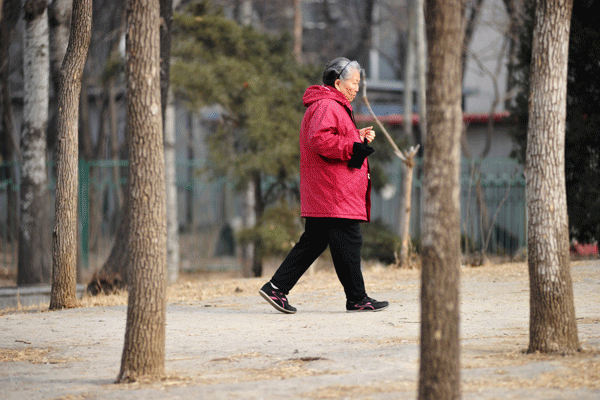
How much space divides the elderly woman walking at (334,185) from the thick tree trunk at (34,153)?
21.0 feet

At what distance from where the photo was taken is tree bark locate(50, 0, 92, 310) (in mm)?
6629

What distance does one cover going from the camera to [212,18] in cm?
1395

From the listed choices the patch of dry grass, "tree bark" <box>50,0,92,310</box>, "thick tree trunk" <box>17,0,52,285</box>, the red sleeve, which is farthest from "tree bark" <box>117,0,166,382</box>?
"thick tree trunk" <box>17,0,52,285</box>

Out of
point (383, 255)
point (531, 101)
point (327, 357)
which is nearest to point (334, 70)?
point (531, 101)

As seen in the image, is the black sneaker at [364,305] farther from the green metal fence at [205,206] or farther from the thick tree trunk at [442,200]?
the green metal fence at [205,206]

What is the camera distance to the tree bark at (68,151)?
663 cm

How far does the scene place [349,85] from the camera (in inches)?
227

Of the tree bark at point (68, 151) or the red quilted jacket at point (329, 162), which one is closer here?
the red quilted jacket at point (329, 162)

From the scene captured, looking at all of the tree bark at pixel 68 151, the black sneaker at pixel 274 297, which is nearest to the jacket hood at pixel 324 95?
the black sneaker at pixel 274 297

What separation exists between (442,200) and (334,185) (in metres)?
2.51

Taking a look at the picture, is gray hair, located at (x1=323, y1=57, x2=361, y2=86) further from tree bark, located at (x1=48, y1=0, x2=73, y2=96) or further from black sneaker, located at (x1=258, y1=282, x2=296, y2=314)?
tree bark, located at (x1=48, y1=0, x2=73, y2=96)

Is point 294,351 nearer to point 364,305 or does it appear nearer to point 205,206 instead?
point 364,305

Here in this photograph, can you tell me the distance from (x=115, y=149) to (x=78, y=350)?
16.3 m

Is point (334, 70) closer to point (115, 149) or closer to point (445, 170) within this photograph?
point (445, 170)
